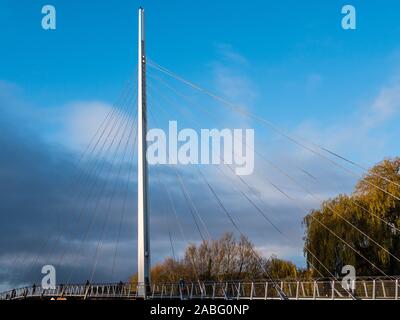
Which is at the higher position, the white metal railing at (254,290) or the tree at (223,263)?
the tree at (223,263)

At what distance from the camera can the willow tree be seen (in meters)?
44.4

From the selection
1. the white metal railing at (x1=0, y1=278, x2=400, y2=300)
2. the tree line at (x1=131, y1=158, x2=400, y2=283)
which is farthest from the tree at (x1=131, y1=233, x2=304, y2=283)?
the white metal railing at (x1=0, y1=278, x2=400, y2=300)

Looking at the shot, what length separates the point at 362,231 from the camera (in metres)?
45.6

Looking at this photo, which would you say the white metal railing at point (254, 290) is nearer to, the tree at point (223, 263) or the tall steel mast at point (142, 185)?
the tall steel mast at point (142, 185)

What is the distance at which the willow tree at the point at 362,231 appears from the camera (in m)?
44.4

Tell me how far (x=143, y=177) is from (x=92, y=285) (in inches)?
373

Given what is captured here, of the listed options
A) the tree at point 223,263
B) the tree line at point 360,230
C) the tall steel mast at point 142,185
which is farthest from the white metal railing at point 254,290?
the tree at point 223,263

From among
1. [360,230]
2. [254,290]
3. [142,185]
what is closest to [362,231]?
[360,230]

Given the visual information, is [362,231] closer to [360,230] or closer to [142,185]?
[360,230]

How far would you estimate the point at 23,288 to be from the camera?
4822cm

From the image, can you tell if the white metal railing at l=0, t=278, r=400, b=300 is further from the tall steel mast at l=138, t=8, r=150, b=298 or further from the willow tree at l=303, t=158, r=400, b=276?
the willow tree at l=303, t=158, r=400, b=276

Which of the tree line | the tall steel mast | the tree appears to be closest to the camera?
the tall steel mast
